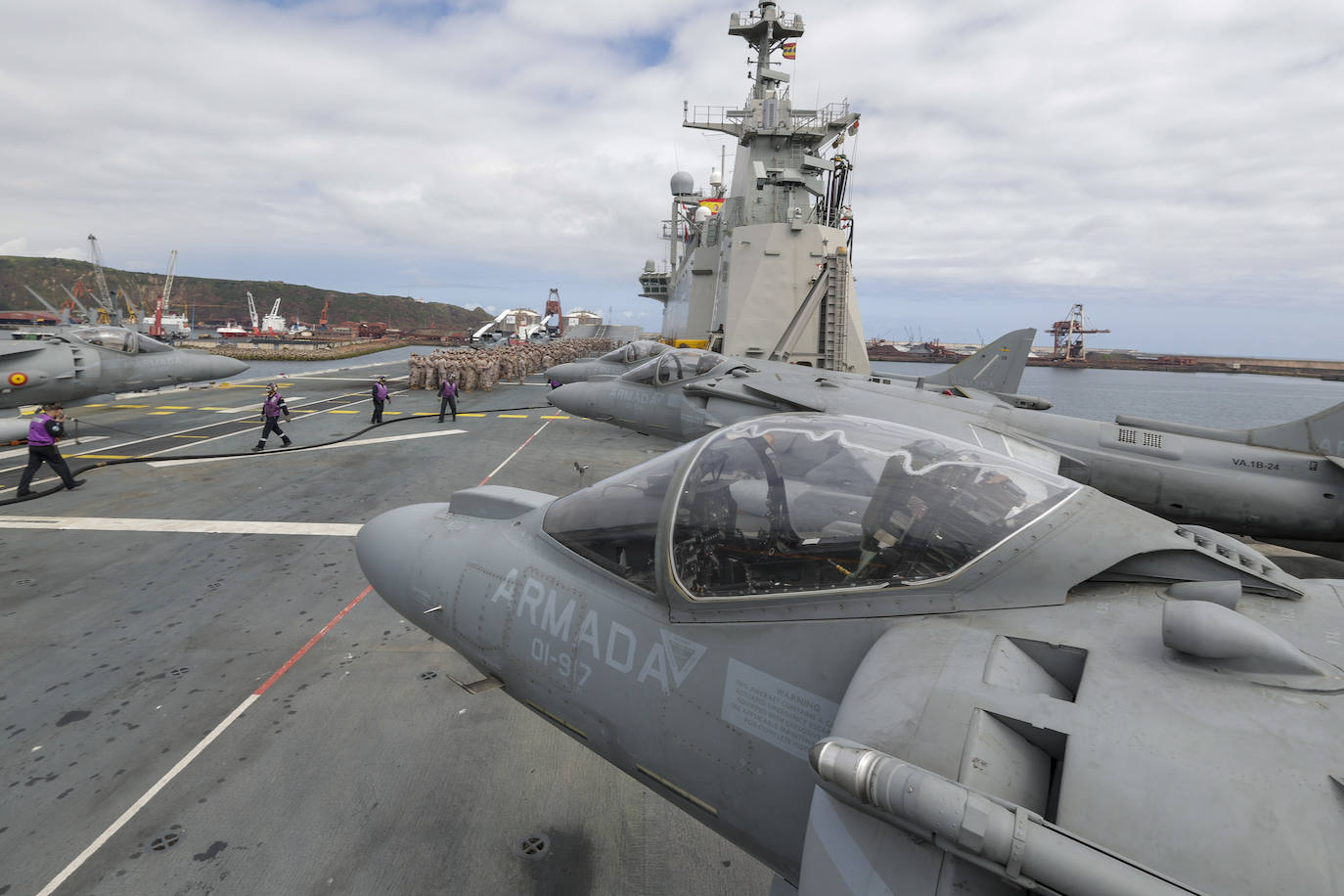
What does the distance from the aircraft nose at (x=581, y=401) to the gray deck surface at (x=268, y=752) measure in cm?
618

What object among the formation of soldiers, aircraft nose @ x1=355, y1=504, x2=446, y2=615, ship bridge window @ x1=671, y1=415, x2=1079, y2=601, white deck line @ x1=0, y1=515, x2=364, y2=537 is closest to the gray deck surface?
white deck line @ x1=0, y1=515, x2=364, y2=537

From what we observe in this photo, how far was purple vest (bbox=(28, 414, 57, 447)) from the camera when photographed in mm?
11039

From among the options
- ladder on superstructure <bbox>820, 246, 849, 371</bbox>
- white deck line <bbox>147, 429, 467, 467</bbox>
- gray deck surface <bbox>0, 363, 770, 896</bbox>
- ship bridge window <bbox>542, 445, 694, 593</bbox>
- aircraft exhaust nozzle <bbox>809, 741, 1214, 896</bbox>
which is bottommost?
gray deck surface <bbox>0, 363, 770, 896</bbox>

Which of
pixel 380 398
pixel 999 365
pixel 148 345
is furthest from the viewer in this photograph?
pixel 999 365

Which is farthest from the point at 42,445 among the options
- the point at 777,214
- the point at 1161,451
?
the point at 777,214

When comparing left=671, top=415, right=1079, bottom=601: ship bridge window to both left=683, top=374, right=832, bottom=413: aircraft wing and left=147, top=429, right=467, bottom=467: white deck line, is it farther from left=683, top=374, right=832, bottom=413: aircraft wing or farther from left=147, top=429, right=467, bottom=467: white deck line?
left=147, top=429, right=467, bottom=467: white deck line

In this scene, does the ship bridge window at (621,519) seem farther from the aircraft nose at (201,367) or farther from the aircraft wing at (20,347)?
the aircraft nose at (201,367)

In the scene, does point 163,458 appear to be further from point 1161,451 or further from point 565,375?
point 1161,451

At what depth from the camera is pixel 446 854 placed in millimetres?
3988

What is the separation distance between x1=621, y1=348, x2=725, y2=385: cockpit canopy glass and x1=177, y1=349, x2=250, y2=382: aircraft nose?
1717 centimetres

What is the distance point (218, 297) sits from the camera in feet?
540

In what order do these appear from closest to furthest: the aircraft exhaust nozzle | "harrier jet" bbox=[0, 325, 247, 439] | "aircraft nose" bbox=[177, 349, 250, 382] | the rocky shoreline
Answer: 1. the aircraft exhaust nozzle
2. "harrier jet" bbox=[0, 325, 247, 439]
3. "aircraft nose" bbox=[177, 349, 250, 382]
4. the rocky shoreline

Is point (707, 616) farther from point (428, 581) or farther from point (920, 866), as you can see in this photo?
point (428, 581)

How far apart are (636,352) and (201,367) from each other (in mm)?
15746
